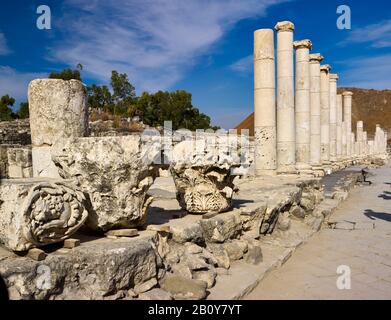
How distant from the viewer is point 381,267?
554 cm

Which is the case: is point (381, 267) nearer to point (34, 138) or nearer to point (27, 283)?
point (27, 283)

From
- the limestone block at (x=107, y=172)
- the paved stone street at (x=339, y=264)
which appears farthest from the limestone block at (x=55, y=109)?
the paved stone street at (x=339, y=264)

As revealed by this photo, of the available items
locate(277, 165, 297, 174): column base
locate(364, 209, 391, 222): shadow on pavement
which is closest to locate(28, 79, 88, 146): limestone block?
locate(364, 209, 391, 222): shadow on pavement

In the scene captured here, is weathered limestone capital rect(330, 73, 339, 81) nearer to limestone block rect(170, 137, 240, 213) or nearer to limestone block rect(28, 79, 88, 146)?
limestone block rect(170, 137, 240, 213)

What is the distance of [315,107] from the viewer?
62.0 feet

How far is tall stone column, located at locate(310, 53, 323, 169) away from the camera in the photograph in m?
18.2

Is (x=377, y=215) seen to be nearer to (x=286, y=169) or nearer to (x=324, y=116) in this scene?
(x=286, y=169)

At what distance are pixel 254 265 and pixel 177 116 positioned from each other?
39910 millimetres

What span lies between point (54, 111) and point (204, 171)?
236 cm

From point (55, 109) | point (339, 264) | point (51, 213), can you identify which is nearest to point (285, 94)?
point (339, 264)

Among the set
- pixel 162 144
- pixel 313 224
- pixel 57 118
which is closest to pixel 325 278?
pixel 162 144

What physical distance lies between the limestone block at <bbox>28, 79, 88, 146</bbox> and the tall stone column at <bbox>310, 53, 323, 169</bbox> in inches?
571

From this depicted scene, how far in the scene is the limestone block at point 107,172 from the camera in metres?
4.11

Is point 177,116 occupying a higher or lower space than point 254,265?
higher
